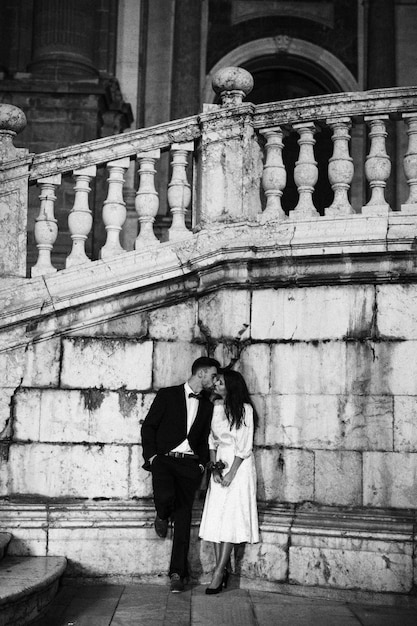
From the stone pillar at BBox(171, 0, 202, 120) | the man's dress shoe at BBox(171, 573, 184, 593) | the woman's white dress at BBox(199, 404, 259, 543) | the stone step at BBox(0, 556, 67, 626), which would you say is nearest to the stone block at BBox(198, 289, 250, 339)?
the woman's white dress at BBox(199, 404, 259, 543)

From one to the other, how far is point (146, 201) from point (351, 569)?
3248 mm

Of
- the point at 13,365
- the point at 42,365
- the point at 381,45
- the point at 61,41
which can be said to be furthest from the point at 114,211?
the point at 381,45

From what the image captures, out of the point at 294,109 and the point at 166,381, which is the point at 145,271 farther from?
the point at 294,109

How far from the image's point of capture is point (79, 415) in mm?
7246

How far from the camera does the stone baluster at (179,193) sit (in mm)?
7434

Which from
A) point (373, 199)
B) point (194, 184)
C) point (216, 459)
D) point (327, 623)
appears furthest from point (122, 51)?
point (327, 623)

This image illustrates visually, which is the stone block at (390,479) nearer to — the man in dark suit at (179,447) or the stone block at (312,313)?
the stone block at (312,313)

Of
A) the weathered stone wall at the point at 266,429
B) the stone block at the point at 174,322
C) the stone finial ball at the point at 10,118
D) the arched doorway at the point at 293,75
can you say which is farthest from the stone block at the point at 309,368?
the arched doorway at the point at 293,75

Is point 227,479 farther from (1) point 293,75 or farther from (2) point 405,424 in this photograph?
(1) point 293,75

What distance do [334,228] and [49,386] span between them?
2524 mm

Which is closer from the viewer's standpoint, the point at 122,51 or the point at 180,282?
the point at 180,282

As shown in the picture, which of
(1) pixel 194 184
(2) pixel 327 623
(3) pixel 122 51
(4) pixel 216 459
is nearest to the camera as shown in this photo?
(2) pixel 327 623

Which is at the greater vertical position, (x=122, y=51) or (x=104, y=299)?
(x=122, y=51)

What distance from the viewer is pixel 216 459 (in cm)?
700
